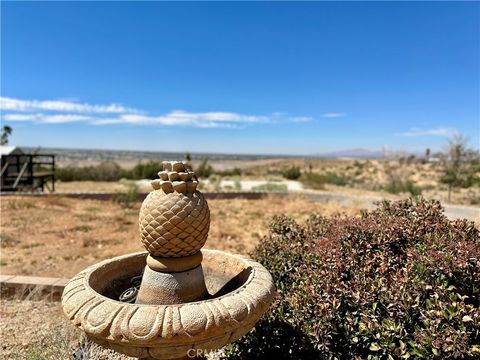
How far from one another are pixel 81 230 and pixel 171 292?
7.26 m

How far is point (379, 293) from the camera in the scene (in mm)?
2289

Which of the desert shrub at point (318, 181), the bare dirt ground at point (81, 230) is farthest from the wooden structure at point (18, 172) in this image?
the desert shrub at point (318, 181)

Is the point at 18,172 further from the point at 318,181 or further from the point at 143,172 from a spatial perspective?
the point at 318,181

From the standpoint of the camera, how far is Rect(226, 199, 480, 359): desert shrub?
198 cm

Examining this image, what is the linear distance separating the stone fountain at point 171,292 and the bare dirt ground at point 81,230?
12.7 feet

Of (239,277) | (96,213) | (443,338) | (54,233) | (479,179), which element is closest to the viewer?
(443,338)

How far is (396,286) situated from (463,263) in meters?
0.47

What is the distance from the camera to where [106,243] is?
7.37 meters

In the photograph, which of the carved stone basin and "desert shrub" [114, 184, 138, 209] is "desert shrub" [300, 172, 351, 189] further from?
the carved stone basin

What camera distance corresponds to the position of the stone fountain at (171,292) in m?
1.63

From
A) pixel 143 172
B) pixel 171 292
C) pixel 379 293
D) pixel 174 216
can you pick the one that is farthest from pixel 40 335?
pixel 143 172

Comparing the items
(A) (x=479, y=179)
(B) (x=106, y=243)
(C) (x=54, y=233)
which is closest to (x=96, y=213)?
(C) (x=54, y=233)

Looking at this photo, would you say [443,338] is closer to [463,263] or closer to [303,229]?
[463,263]

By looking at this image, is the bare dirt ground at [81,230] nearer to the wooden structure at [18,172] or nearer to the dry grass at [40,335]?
the dry grass at [40,335]
